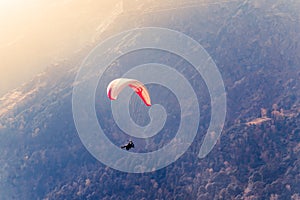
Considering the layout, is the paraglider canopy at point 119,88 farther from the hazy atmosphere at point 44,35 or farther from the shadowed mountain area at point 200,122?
the hazy atmosphere at point 44,35

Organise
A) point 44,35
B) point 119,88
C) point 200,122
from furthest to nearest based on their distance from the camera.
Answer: point 44,35
point 200,122
point 119,88

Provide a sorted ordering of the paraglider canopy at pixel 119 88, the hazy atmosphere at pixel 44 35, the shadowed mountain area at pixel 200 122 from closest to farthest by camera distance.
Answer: the paraglider canopy at pixel 119 88 → the shadowed mountain area at pixel 200 122 → the hazy atmosphere at pixel 44 35

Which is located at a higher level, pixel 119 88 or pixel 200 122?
pixel 200 122

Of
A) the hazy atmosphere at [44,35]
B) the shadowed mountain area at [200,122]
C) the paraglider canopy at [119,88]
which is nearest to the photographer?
the paraglider canopy at [119,88]

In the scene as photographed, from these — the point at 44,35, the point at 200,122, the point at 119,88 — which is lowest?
the point at 119,88

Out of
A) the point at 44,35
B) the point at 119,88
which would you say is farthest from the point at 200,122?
the point at 44,35

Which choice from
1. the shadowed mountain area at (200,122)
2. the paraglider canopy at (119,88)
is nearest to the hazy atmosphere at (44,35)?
the shadowed mountain area at (200,122)

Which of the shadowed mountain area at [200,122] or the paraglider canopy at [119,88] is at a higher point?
the shadowed mountain area at [200,122]

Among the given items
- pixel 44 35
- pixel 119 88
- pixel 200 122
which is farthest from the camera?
pixel 44 35

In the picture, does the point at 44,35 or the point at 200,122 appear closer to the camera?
the point at 200,122

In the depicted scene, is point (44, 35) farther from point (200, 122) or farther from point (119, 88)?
point (119, 88)
